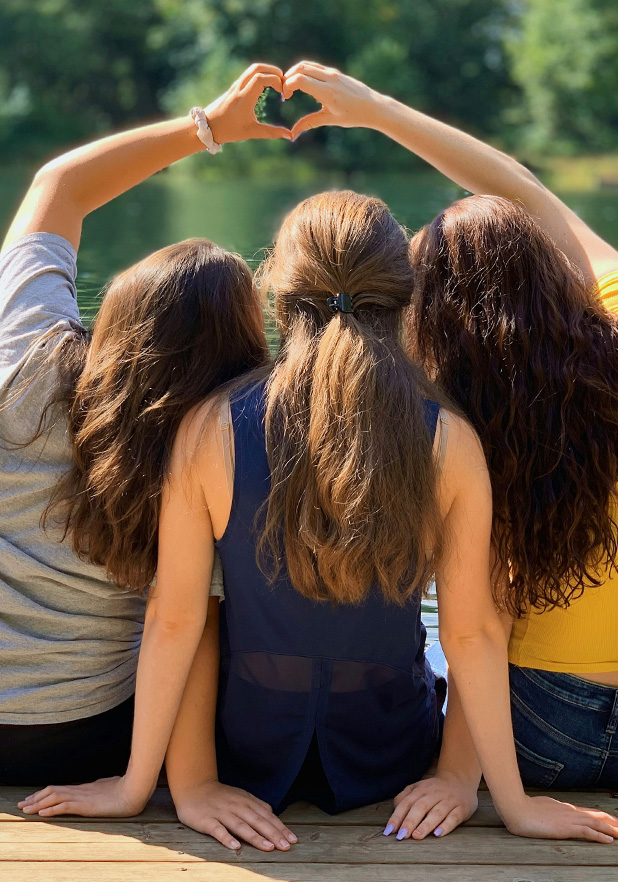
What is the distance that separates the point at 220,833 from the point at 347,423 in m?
0.53

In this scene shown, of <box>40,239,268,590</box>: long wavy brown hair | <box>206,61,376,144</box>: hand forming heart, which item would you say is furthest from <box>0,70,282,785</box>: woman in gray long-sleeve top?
<box>206,61,376,144</box>: hand forming heart

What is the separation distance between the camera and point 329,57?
26875 mm

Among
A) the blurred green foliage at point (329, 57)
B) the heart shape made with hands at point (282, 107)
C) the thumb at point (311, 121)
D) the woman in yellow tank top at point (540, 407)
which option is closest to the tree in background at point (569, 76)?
the blurred green foliage at point (329, 57)

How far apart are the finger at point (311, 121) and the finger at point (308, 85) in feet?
0.15

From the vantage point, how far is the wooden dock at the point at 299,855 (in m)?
1.17

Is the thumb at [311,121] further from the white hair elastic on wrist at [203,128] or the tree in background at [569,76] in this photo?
the tree in background at [569,76]

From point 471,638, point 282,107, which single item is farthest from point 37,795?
point 282,107

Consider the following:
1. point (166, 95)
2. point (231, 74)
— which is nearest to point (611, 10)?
point (231, 74)

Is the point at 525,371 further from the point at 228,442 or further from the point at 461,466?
the point at 228,442

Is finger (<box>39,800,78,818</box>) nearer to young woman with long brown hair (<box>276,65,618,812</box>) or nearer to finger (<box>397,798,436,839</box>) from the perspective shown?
finger (<box>397,798,436,839</box>)

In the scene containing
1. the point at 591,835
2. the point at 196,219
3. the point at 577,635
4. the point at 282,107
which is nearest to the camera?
the point at 591,835

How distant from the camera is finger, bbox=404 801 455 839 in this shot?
1263mm

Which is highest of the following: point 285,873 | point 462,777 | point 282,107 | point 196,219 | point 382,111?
point 196,219

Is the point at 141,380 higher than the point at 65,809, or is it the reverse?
the point at 141,380
